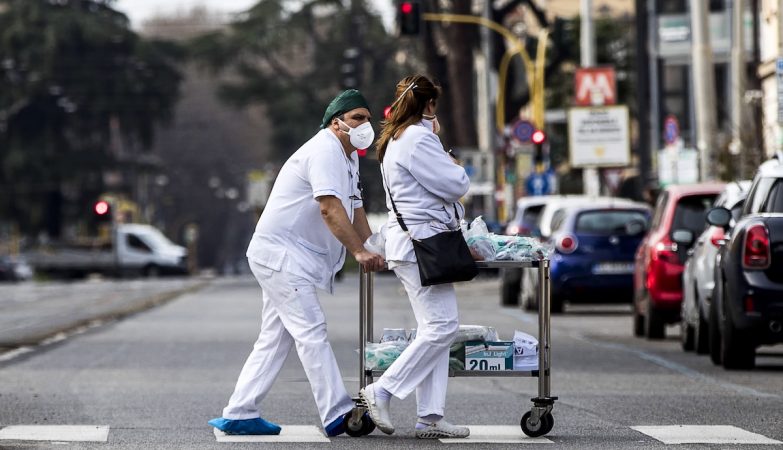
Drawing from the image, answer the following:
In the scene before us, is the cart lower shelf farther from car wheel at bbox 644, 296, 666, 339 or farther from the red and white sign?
the red and white sign

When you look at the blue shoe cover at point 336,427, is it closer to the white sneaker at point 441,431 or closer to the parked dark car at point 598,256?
the white sneaker at point 441,431

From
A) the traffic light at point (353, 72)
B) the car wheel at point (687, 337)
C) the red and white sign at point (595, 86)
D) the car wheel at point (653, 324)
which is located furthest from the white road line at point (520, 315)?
the traffic light at point (353, 72)

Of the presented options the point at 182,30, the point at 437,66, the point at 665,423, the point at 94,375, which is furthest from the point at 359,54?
the point at 182,30

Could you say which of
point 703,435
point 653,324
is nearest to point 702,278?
point 653,324

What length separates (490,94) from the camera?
50.8 m

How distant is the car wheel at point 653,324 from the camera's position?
2067 centimetres

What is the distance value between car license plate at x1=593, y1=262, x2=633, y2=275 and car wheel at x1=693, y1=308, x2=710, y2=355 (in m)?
8.69

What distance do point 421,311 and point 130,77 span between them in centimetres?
6968

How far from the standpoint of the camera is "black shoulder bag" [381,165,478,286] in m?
9.81

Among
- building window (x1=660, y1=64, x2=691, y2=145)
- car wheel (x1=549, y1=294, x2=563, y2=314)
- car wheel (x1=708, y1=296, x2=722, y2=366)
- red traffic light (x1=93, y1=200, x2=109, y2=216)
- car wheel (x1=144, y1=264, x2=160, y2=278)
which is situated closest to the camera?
car wheel (x1=708, y1=296, x2=722, y2=366)

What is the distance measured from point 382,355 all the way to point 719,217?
6129 mm

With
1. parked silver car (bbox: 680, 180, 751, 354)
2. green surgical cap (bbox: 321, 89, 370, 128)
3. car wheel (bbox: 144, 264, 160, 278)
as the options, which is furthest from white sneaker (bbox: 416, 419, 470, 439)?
car wheel (bbox: 144, 264, 160, 278)

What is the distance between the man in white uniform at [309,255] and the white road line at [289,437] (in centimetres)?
7

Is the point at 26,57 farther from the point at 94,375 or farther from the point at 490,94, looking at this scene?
the point at 94,375
